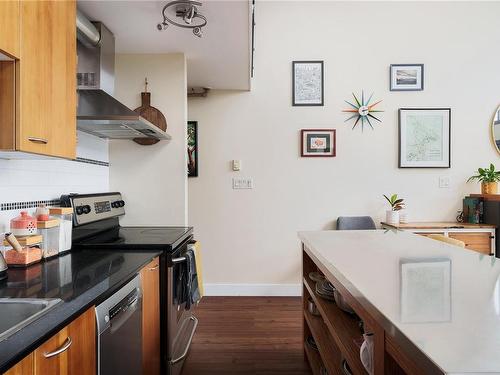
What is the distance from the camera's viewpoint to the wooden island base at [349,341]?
67 cm

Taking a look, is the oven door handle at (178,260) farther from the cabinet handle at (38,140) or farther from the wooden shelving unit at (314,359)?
the wooden shelving unit at (314,359)

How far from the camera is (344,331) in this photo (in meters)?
1.30

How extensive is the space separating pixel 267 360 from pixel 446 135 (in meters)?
2.93

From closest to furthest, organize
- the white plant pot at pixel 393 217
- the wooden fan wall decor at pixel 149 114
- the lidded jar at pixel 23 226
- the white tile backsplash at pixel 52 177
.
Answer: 1. the lidded jar at pixel 23 226
2. the white tile backsplash at pixel 52 177
3. the wooden fan wall decor at pixel 149 114
4. the white plant pot at pixel 393 217

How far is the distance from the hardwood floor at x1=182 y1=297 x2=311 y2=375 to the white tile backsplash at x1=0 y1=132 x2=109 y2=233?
1.37m

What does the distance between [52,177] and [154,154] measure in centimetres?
75

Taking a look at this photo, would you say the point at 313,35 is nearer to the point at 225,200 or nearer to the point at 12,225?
the point at 225,200

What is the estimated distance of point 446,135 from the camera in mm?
3457

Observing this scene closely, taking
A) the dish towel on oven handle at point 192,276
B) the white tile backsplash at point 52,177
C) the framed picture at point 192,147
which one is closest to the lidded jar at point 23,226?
the white tile backsplash at point 52,177

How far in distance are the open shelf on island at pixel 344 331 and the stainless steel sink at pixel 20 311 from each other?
3.17 ft

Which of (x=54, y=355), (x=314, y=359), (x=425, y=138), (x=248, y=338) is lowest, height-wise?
(x=248, y=338)

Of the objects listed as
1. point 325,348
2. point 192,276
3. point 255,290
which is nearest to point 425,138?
point 255,290

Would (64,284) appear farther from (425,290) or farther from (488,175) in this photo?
(488,175)

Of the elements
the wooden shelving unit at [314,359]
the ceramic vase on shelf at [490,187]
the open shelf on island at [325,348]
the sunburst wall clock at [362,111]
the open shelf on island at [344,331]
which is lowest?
the wooden shelving unit at [314,359]
